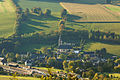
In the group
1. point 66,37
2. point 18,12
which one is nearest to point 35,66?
point 66,37

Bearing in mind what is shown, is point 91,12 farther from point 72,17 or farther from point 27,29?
point 27,29

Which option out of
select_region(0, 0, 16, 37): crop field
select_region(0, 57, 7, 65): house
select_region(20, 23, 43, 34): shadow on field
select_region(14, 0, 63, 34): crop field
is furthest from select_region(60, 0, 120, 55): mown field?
select_region(0, 0, 16, 37): crop field

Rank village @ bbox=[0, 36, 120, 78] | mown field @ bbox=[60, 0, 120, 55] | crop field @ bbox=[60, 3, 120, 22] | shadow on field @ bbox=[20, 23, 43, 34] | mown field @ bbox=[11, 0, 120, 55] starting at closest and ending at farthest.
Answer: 1. village @ bbox=[0, 36, 120, 78]
2. mown field @ bbox=[60, 0, 120, 55]
3. mown field @ bbox=[11, 0, 120, 55]
4. shadow on field @ bbox=[20, 23, 43, 34]
5. crop field @ bbox=[60, 3, 120, 22]

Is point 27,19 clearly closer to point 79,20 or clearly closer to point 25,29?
point 25,29

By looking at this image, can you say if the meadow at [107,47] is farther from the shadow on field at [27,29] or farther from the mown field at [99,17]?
the shadow on field at [27,29]

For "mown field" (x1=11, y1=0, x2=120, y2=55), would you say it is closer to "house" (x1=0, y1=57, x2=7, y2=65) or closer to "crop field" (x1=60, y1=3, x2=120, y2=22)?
"crop field" (x1=60, y1=3, x2=120, y2=22)

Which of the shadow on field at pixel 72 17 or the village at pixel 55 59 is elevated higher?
the shadow on field at pixel 72 17

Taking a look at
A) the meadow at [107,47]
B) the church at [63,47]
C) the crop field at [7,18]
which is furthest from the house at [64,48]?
the crop field at [7,18]

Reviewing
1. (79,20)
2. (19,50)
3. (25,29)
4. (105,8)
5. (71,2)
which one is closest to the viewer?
(19,50)
